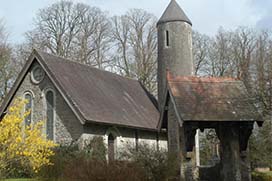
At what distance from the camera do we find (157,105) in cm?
3597

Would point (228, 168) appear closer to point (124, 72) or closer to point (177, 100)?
point (177, 100)

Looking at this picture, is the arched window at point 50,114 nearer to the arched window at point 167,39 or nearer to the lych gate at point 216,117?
the lych gate at point 216,117

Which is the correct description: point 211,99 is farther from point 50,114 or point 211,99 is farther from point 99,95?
point 50,114

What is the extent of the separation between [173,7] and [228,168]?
20.2m

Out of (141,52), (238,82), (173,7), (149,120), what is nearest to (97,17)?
(141,52)

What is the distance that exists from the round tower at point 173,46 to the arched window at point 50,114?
35.1 ft

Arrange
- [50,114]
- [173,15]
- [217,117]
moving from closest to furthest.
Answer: [217,117], [50,114], [173,15]

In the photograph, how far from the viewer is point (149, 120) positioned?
102 feet

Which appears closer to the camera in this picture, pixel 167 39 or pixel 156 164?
pixel 156 164

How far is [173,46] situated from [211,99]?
17.0 meters

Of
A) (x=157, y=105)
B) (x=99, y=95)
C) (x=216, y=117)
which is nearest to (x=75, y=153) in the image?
(x=99, y=95)

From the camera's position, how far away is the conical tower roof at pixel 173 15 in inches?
1394

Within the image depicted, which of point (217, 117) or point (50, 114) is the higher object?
point (50, 114)

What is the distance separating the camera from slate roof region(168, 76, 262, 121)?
57.1 feet
